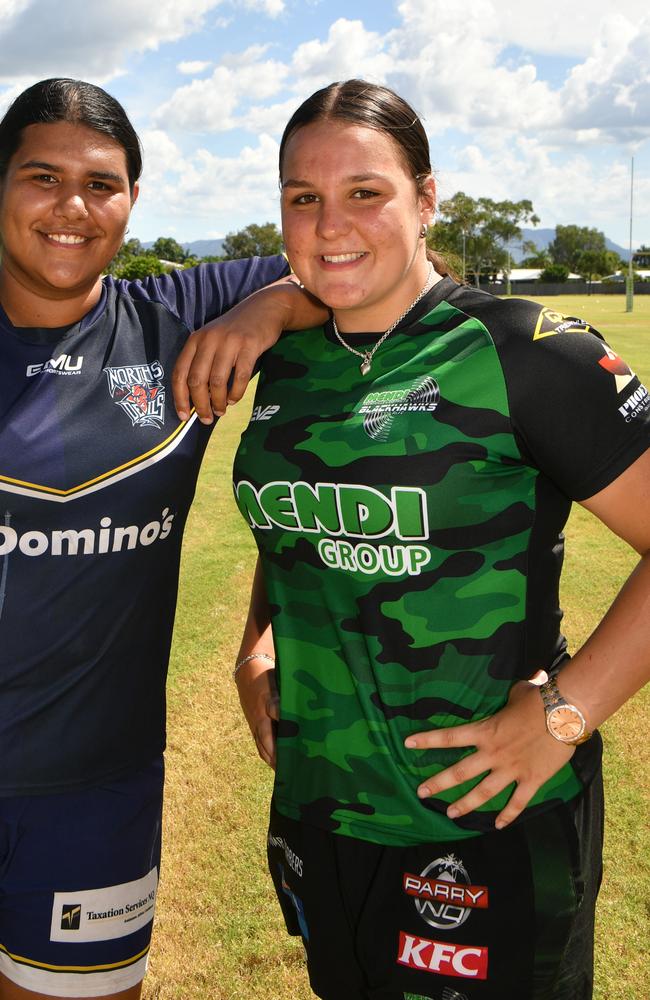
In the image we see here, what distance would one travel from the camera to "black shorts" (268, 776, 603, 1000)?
192 centimetres

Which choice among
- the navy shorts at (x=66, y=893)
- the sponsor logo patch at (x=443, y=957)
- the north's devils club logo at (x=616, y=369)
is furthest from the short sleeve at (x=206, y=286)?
the sponsor logo patch at (x=443, y=957)

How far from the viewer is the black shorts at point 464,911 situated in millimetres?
1925

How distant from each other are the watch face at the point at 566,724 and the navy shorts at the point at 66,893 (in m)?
1.11

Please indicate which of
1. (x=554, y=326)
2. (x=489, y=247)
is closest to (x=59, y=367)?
(x=554, y=326)

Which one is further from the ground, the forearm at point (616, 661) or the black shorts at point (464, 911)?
the forearm at point (616, 661)

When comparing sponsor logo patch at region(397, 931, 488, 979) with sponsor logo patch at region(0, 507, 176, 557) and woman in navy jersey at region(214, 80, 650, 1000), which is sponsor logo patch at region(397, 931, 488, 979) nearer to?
woman in navy jersey at region(214, 80, 650, 1000)

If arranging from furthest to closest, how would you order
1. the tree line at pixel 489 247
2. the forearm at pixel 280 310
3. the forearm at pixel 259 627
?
the tree line at pixel 489 247
the forearm at pixel 259 627
the forearm at pixel 280 310

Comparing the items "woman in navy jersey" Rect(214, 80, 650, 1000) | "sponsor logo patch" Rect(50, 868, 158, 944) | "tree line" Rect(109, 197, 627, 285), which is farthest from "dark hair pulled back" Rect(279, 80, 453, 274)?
"tree line" Rect(109, 197, 627, 285)

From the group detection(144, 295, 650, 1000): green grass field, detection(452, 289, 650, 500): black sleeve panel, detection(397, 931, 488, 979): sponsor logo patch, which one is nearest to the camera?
detection(452, 289, 650, 500): black sleeve panel

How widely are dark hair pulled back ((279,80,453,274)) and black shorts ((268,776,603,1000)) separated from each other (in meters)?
1.52

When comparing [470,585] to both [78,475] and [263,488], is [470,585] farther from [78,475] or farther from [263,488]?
[78,475]

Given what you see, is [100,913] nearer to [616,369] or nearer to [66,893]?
[66,893]

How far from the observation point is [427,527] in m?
1.91

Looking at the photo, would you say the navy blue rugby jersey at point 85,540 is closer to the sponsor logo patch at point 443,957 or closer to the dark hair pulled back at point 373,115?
the dark hair pulled back at point 373,115
